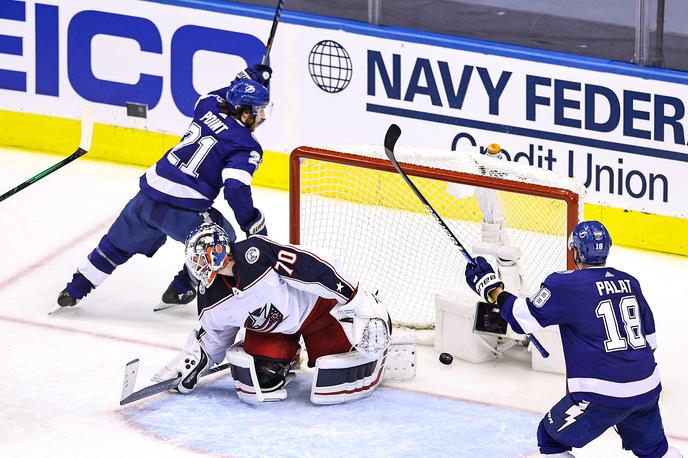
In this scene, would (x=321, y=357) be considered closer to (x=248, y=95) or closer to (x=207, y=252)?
(x=207, y=252)

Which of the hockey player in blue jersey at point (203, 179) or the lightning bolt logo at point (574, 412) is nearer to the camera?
the lightning bolt logo at point (574, 412)

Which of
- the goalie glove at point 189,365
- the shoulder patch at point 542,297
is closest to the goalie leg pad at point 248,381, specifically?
the goalie glove at point 189,365

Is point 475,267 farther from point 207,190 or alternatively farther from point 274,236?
point 274,236

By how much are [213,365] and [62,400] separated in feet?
1.87

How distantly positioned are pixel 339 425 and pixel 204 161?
128 cm

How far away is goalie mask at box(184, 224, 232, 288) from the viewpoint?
17.5ft

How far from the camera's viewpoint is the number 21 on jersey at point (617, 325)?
4.69 meters

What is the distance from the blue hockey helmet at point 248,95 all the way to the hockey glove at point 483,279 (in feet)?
4.59

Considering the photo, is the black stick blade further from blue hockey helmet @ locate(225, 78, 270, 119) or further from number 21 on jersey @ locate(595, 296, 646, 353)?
number 21 on jersey @ locate(595, 296, 646, 353)

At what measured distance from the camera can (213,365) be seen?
19.2 ft

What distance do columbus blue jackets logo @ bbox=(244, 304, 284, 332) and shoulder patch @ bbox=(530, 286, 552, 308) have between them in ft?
3.77

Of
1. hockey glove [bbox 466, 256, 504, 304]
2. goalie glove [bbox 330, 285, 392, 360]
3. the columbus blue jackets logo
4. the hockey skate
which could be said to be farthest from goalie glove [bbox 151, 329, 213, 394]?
hockey glove [bbox 466, 256, 504, 304]

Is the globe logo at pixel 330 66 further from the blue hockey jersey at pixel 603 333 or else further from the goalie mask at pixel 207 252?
the blue hockey jersey at pixel 603 333

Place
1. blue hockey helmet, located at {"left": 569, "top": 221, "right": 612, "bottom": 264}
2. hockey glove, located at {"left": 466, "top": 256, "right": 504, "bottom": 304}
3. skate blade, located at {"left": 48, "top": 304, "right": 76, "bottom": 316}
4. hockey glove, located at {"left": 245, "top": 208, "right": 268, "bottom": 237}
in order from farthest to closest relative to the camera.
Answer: skate blade, located at {"left": 48, "top": 304, "right": 76, "bottom": 316}, hockey glove, located at {"left": 245, "top": 208, "right": 268, "bottom": 237}, hockey glove, located at {"left": 466, "top": 256, "right": 504, "bottom": 304}, blue hockey helmet, located at {"left": 569, "top": 221, "right": 612, "bottom": 264}
